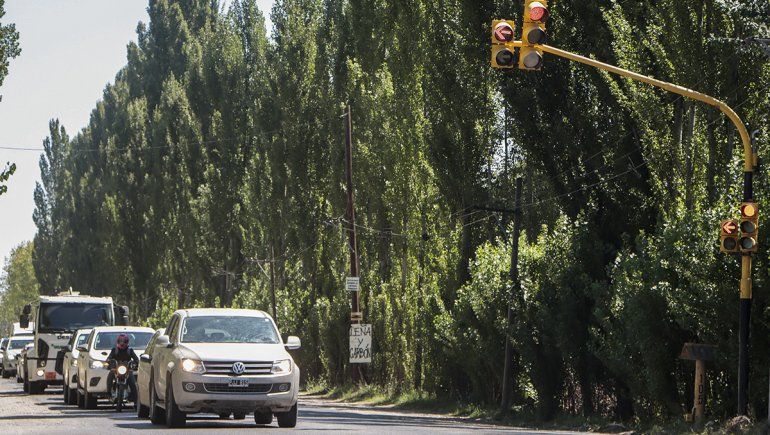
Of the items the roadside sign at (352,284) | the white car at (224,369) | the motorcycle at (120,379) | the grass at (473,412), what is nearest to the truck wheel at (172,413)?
the white car at (224,369)

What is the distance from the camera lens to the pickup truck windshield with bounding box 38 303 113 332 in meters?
40.0

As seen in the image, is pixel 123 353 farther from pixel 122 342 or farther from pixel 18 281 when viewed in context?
pixel 18 281

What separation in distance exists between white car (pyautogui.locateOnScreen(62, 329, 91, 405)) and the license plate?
1325 centimetres

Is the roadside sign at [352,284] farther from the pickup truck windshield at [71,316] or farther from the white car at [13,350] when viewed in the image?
the white car at [13,350]

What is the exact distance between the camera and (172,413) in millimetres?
20656

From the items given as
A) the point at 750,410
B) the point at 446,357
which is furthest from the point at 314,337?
the point at 750,410

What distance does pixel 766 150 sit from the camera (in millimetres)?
22938

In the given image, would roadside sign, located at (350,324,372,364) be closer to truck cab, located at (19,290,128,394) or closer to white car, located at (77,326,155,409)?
truck cab, located at (19,290,128,394)

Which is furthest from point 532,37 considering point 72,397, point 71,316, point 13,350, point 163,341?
point 13,350

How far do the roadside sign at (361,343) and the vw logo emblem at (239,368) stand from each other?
23.4 m

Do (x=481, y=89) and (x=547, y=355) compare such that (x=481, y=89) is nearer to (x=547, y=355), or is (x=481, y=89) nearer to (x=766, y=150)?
(x=547, y=355)

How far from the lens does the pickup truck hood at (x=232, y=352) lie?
2023 centimetres

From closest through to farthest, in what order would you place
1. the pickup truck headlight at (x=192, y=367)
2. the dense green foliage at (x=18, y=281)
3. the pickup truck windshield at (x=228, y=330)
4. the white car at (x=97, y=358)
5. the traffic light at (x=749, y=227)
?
the pickup truck headlight at (x=192, y=367), the traffic light at (x=749, y=227), the pickup truck windshield at (x=228, y=330), the white car at (x=97, y=358), the dense green foliage at (x=18, y=281)

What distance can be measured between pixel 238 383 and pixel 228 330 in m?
1.54
